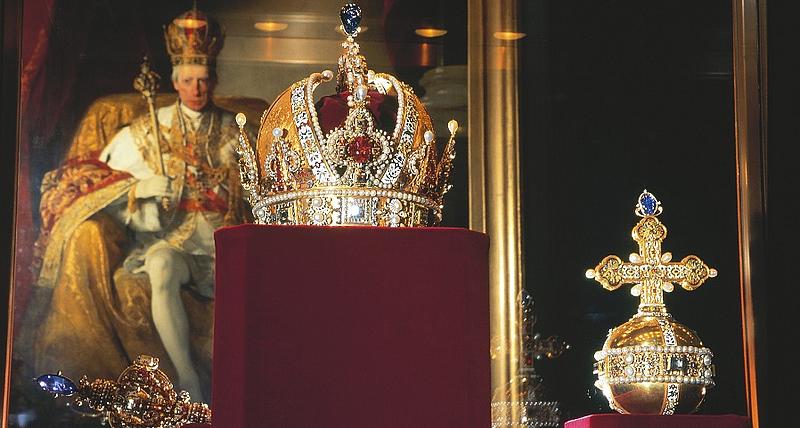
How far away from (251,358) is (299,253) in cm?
14

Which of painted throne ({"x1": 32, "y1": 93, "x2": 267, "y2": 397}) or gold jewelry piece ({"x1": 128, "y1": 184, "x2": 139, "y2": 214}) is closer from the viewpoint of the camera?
painted throne ({"x1": 32, "y1": 93, "x2": 267, "y2": 397})

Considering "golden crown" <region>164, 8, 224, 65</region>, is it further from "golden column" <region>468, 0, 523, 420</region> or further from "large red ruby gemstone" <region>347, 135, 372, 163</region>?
"large red ruby gemstone" <region>347, 135, 372, 163</region>

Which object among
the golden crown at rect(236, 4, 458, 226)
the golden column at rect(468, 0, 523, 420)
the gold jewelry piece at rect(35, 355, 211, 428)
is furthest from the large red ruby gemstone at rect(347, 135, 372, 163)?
the golden column at rect(468, 0, 523, 420)

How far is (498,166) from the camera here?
148 inches

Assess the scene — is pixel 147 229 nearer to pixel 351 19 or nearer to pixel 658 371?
pixel 351 19

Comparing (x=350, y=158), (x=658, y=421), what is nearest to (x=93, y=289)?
(x=350, y=158)

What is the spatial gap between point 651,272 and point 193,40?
2.19 m

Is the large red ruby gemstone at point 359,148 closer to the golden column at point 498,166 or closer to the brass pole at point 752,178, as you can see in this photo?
the brass pole at point 752,178

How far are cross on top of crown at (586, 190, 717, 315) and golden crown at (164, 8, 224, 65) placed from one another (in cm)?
205

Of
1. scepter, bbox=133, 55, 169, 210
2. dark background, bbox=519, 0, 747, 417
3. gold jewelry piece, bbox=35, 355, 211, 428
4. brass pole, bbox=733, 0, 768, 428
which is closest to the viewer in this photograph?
brass pole, bbox=733, 0, 768, 428

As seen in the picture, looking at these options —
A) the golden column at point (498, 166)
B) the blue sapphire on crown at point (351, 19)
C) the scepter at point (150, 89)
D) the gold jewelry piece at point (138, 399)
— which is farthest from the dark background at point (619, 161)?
the gold jewelry piece at point (138, 399)

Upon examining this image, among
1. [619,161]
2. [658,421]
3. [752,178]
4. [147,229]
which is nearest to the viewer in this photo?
[752,178]

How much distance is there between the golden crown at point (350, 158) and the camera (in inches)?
71.7

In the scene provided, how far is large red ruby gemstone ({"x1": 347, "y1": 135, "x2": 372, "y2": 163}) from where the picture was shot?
1842 mm
